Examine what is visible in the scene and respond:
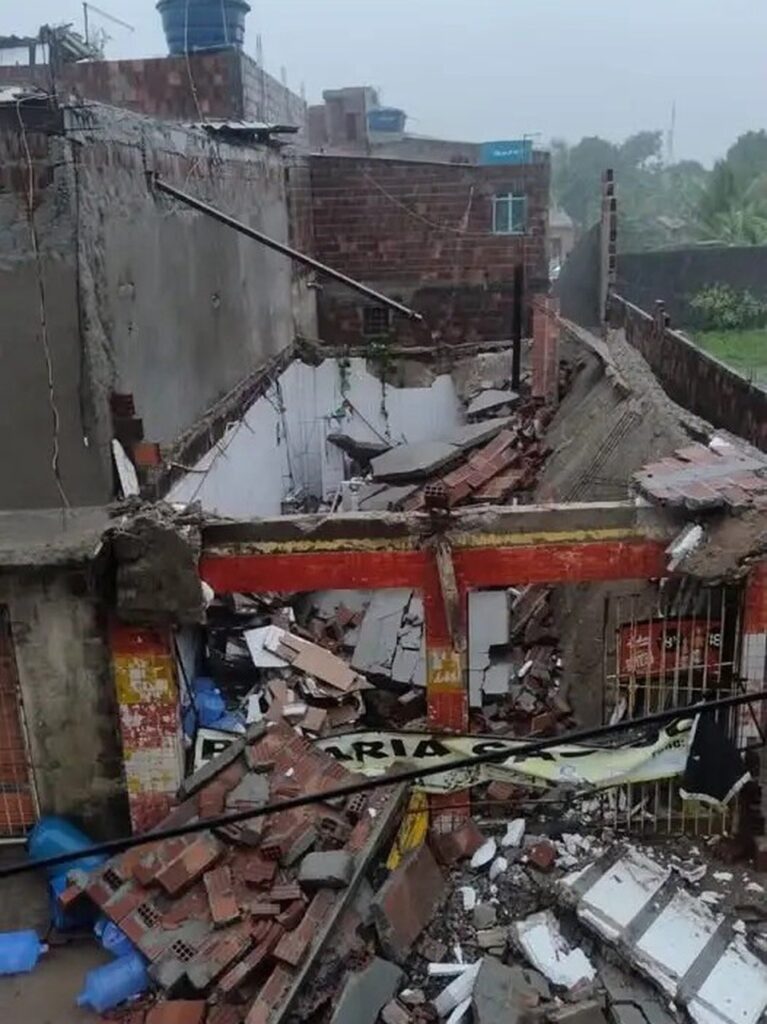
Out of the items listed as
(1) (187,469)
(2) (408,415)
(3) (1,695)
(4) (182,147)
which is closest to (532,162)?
(2) (408,415)

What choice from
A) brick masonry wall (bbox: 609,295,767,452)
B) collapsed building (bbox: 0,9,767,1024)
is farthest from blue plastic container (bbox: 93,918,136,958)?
brick masonry wall (bbox: 609,295,767,452)

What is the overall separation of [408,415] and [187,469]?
1098 cm

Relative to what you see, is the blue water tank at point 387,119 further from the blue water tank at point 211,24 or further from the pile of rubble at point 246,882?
the pile of rubble at point 246,882

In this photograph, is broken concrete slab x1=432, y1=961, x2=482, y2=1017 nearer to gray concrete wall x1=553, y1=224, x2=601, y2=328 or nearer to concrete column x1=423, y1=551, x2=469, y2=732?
concrete column x1=423, y1=551, x2=469, y2=732

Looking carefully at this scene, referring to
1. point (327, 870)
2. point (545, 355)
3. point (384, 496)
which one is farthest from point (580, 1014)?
point (545, 355)

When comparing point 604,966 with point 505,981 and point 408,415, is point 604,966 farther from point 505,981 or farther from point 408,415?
point 408,415

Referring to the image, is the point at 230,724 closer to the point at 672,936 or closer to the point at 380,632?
the point at 380,632

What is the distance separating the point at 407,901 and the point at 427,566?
8.52ft

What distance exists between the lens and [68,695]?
869 centimetres

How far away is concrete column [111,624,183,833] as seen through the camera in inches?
330

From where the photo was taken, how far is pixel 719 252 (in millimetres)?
33000

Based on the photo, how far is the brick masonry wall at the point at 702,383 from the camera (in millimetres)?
11578

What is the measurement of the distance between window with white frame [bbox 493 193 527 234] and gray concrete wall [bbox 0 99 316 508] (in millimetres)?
11670

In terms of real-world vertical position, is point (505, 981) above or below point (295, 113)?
below
